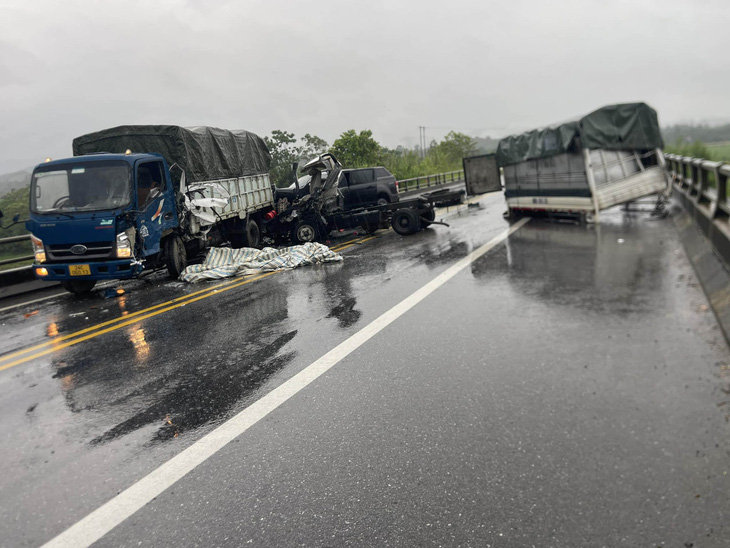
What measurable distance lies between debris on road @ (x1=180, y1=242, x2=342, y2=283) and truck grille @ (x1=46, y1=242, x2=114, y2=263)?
1.77 meters

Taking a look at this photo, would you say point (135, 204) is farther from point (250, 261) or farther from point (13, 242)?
point (13, 242)

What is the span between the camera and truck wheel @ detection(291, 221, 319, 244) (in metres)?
16.1

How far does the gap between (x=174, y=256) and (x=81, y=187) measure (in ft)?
7.17

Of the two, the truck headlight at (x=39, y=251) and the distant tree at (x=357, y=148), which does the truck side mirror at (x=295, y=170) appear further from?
the distant tree at (x=357, y=148)

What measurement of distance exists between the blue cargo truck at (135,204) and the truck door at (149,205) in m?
0.02

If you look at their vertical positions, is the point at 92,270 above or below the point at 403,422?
above

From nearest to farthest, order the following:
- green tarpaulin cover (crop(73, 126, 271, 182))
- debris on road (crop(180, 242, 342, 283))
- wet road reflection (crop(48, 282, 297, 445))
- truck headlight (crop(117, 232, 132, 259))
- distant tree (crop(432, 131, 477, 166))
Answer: wet road reflection (crop(48, 282, 297, 445))
truck headlight (crop(117, 232, 132, 259))
debris on road (crop(180, 242, 342, 283))
green tarpaulin cover (crop(73, 126, 271, 182))
distant tree (crop(432, 131, 477, 166))

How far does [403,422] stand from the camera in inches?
153

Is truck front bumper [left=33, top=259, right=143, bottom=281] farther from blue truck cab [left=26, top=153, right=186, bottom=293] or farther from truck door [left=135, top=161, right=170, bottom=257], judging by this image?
truck door [left=135, top=161, right=170, bottom=257]

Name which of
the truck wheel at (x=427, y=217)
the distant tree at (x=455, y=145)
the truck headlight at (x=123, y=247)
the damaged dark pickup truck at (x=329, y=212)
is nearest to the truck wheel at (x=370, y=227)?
the damaged dark pickup truck at (x=329, y=212)

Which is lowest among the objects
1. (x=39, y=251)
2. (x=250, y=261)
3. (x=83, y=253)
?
(x=250, y=261)

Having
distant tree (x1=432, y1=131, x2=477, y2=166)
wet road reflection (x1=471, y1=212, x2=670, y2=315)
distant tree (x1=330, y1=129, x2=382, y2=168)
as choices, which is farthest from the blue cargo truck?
distant tree (x1=432, y1=131, x2=477, y2=166)

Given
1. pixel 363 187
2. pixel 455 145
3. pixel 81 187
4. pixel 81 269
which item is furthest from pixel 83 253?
pixel 455 145

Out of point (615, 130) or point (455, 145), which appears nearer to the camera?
point (615, 130)
